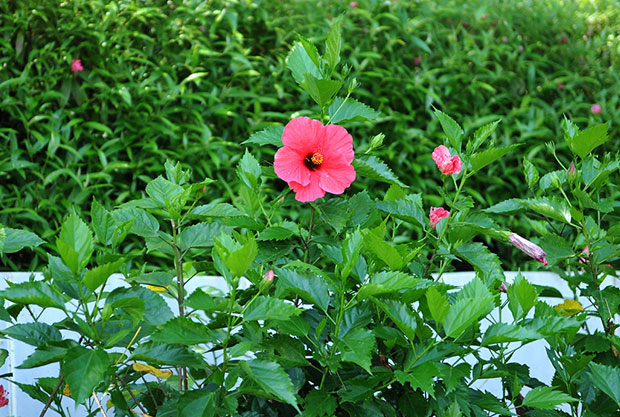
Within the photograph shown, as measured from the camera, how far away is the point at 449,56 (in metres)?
3.21

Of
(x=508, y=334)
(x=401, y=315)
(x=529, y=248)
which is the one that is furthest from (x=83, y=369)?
(x=529, y=248)

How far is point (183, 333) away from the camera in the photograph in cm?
70

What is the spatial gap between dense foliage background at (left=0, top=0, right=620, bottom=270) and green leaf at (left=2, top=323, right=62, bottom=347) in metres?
1.63

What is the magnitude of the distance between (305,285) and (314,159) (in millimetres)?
199

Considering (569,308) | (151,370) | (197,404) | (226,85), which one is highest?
(197,404)

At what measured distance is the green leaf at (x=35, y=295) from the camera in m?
0.66

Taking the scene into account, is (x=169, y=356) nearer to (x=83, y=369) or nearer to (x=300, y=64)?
(x=83, y=369)

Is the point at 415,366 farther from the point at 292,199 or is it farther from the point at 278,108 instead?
the point at 278,108

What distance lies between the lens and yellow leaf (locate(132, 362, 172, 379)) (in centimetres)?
88

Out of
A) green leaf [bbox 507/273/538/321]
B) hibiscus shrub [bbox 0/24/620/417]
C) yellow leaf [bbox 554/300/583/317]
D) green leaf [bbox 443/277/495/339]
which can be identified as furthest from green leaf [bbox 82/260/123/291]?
yellow leaf [bbox 554/300/583/317]

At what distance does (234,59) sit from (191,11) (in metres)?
0.29

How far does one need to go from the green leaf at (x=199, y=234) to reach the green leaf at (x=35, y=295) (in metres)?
0.20

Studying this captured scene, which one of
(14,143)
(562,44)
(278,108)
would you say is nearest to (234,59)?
(278,108)

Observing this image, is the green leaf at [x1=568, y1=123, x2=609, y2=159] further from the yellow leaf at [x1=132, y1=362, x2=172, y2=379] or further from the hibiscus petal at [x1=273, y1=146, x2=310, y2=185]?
the yellow leaf at [x1=132, y1=362, x2=172, y2=379]
